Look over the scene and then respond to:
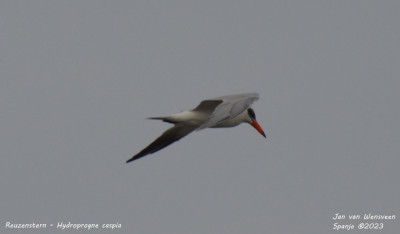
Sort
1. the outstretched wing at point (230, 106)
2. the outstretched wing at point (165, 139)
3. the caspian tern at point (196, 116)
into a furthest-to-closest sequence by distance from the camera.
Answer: the outstretched wing at point (165, 139), the caspian tern at point (196, 116), the outstretched wing at point (230, 106)

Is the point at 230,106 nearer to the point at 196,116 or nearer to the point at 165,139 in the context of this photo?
the point at 165,139

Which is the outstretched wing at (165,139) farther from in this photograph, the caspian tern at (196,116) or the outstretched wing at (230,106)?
the outstretched wing at (230,106)

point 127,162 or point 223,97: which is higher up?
point 223,97

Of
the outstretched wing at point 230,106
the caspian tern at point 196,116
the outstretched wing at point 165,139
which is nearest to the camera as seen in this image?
the outstretched wing at point 230,106

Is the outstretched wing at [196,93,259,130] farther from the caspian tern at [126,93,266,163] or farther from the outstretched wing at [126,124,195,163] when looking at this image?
the outstretched wing at [126,124,195,163]

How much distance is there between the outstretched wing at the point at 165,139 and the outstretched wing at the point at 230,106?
786 millimetres

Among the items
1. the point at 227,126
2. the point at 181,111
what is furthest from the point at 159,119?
the point at 227,126

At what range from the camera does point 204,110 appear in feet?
63.5

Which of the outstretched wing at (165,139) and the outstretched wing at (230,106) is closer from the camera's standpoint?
the outstretched wing at (230,106)

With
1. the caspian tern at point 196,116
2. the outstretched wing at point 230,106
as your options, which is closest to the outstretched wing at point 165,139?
the caspian tern at point 196,116

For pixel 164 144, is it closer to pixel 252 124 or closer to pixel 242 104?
pixel 242 104

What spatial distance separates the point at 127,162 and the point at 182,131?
132cm

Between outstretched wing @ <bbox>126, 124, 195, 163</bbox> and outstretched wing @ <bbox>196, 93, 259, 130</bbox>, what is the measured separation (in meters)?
0.79

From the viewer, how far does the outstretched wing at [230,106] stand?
1645 centimetres
